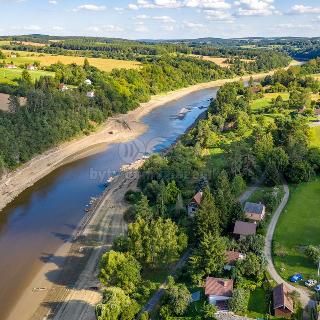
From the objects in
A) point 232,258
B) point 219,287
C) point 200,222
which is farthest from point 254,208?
point 219,287

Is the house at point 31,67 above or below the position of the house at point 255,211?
above

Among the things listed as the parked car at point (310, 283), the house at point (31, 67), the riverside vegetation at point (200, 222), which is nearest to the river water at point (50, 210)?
the riverside vegetation at point (200, 222)

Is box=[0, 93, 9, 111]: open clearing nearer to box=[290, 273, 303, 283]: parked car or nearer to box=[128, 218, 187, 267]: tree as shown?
box=[128, 218, 187, 267]: tree

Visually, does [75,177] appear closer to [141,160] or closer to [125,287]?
[141,160]

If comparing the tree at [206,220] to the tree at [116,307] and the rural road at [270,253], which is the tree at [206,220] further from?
the tree at [116,307]

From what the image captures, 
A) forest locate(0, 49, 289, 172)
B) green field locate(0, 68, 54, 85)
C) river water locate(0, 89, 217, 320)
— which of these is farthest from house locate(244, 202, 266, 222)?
green field locate(0, 68, 54, 85)

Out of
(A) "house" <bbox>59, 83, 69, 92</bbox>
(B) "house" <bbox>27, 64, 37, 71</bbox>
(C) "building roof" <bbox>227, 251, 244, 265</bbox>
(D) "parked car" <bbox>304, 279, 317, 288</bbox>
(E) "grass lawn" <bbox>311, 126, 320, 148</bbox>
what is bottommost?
(D) "parked car" <bbox>304, 279, 317, 288</bbox>
